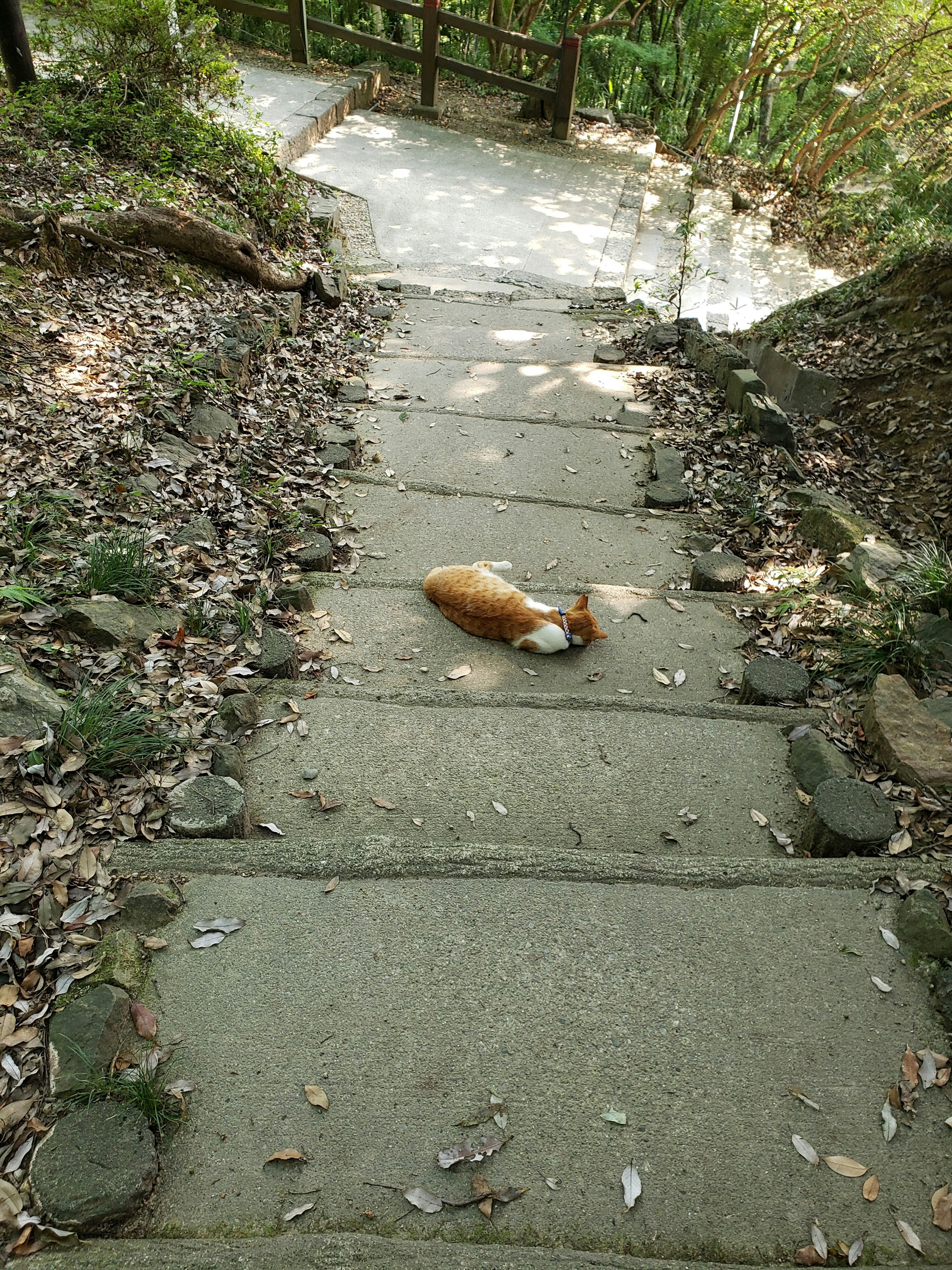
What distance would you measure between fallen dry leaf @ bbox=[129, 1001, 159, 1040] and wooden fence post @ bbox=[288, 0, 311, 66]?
599 inches

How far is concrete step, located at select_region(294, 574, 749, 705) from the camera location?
3.66 meters

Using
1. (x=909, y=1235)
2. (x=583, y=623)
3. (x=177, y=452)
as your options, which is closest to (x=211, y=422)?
(x=177, y=452)

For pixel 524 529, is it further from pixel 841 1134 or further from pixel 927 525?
pixel 841 1134

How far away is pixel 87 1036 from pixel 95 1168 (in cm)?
30

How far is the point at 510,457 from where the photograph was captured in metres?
5.77

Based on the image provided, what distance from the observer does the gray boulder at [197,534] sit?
12.9ft

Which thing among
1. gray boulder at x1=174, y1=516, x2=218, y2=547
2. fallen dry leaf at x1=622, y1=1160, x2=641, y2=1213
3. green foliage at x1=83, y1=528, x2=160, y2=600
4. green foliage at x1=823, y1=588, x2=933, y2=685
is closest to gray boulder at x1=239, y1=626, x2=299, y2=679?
green foliage at x1=83, y1=528, x2=160, y2=600

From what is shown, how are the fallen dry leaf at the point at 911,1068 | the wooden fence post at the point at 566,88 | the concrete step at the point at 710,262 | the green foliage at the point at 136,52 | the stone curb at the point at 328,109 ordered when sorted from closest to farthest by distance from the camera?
the fallen dry leaf at the point at 911,1068, the green foliage at the point at 136,52, the concrete step at the point at 710,262, the stone curb at the point at 328,109, the wooden fence post at the point at 566,88

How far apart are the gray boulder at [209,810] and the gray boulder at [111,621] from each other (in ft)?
2.56

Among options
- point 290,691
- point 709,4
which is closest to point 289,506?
point 290,691

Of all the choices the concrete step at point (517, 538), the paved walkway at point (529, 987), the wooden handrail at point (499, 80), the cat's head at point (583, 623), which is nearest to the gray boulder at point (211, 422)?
the concrete step at point (517, 538)

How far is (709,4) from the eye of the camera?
15.8 metres

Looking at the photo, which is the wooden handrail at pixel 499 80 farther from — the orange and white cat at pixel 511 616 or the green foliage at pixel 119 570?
the green foliage at pixel 119 570

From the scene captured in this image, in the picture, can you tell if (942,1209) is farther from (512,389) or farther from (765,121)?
(765,121)
